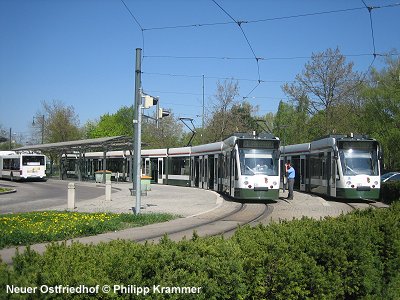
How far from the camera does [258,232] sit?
567 centimetres

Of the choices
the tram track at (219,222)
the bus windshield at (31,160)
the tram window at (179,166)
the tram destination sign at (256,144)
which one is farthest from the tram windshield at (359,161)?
the bus windshield at (31,160)

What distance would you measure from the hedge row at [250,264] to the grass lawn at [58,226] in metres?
6.17

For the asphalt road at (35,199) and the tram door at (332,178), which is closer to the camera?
the asphalt road at (35,199)

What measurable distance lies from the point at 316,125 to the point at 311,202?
26642 millimetres

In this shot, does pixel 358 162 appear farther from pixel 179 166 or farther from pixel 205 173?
pixel 179 166

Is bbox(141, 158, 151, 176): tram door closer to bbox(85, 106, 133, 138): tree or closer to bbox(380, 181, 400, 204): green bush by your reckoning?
bbox(380, 181, 400, 204): green bush

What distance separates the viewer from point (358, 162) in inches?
844

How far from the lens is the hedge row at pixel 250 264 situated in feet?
13.0

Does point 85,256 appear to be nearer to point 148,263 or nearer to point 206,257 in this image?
point 148,263

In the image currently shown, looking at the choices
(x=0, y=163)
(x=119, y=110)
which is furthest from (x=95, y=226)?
(x=119, y=110)

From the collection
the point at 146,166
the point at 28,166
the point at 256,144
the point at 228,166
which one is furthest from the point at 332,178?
the point at 28,166

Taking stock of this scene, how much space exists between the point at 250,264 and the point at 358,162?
18.1 m

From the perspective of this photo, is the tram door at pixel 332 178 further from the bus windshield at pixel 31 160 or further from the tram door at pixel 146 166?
the bus windshield at pixel 31 160

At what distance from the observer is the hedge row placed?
13.0 feet
